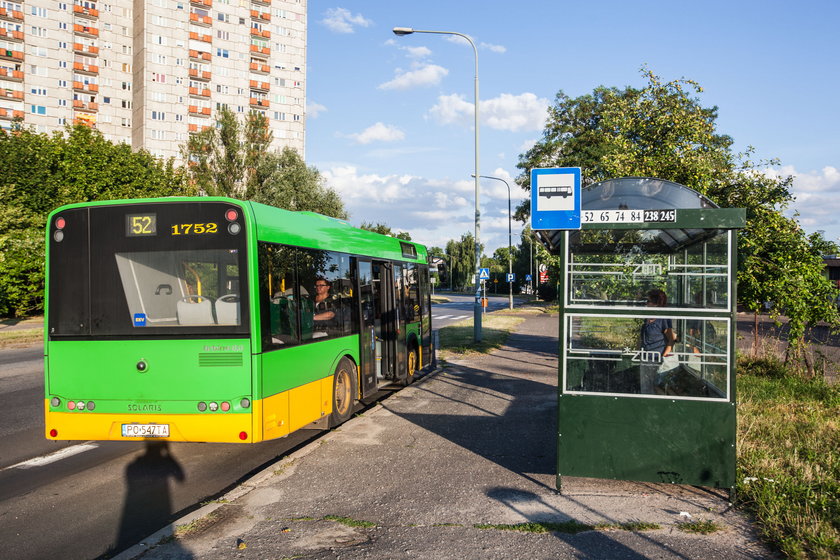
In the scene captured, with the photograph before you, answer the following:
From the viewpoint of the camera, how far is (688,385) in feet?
20.1

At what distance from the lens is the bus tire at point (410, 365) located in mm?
12581

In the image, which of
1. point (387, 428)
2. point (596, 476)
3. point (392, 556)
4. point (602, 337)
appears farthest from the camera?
point (387, 428)

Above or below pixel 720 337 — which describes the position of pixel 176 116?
above

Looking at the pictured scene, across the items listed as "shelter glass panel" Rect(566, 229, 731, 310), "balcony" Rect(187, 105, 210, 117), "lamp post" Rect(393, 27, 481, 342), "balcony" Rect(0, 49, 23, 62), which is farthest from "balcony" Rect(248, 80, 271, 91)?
"shelter glass panel" Rect(566, 229, 731, 310)

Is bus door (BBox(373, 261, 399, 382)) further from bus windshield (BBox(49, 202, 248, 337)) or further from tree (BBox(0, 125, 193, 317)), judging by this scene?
tree (BBox(0, 125, 193, 317))

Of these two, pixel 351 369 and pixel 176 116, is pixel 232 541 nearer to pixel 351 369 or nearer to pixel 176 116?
pixel 351 369

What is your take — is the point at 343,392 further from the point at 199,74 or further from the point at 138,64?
the point at 138,64

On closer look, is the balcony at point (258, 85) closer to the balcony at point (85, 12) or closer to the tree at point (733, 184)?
the balcony at point (85, 12)

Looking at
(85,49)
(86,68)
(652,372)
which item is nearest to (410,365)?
(652,372)

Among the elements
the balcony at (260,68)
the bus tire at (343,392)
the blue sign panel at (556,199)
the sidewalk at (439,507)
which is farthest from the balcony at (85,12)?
the blue sign panel at (556,199)

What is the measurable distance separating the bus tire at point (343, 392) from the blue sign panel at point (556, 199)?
392 cm

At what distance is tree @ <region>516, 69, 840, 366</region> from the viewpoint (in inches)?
441

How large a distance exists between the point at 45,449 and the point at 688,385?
24.0 ft

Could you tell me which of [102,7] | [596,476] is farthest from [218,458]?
[102,7]
